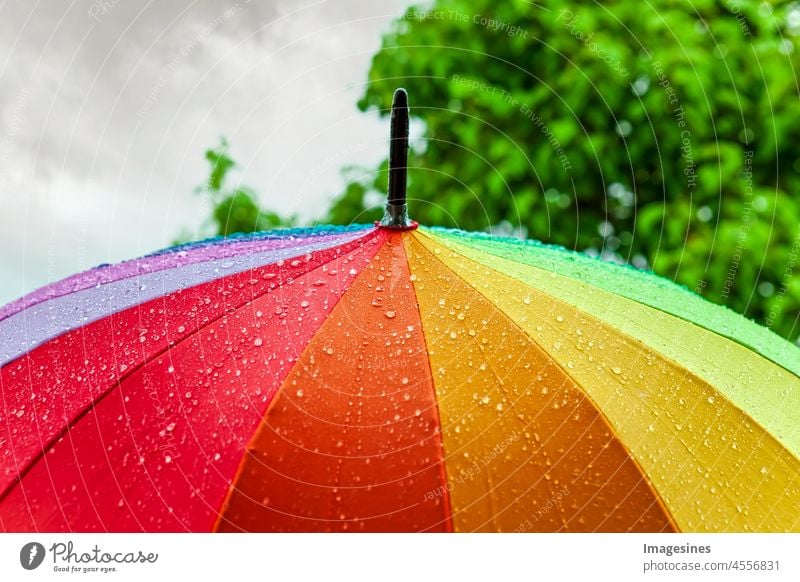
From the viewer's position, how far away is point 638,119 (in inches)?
134

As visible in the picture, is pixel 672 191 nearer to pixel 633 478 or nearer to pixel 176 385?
pixel 633 478

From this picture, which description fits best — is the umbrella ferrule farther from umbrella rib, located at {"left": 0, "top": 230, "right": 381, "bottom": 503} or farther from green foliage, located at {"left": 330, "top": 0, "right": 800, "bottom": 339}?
green foliage, located at {"left": 330, "top": 0, "right": 800, "bottom": 339}

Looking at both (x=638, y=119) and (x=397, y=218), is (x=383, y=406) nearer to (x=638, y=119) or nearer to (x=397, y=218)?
(x=397, y=218)

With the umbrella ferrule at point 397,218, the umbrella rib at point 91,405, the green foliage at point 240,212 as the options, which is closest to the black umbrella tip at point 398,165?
the umbrella ferrule at point 397,218

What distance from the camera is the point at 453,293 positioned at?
140 centimetres

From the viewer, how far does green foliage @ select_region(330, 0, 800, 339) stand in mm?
3340

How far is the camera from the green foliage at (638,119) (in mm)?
3340

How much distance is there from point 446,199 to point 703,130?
3.71 feet

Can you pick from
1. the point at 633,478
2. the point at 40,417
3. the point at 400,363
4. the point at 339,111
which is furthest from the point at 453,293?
the point at 339,111
